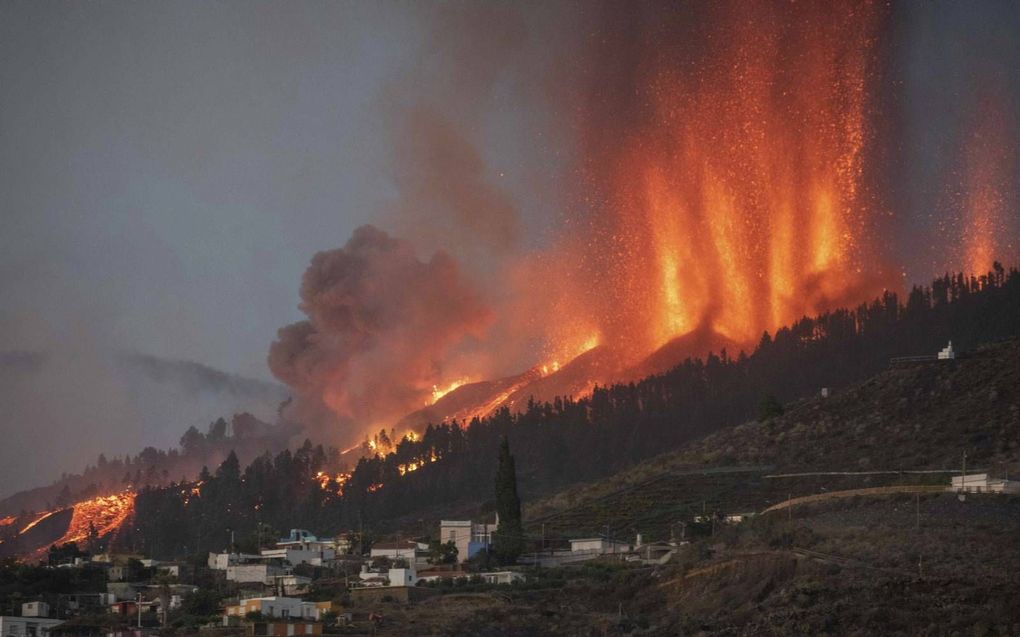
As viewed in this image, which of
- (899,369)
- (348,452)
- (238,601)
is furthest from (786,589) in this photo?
(348,452)

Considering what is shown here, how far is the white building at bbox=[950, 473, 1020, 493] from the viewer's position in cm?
8775

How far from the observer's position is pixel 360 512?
146 metres

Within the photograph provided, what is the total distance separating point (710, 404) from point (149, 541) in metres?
55.3

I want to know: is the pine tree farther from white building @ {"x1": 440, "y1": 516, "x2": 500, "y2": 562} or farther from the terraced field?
the terraced field

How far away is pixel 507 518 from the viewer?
10831 centimetres

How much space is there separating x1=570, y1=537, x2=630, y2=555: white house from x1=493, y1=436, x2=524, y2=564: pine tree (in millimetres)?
3616

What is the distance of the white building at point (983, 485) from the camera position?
8775cm

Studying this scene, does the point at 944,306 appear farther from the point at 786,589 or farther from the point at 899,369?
the point at 786,589

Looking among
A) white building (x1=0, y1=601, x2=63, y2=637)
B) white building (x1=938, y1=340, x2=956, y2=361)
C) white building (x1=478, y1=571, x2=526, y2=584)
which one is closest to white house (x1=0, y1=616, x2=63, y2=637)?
white building (x1=0, y1=601, x2=63, y2=637)

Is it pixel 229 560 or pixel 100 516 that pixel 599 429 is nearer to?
pixel 229 560

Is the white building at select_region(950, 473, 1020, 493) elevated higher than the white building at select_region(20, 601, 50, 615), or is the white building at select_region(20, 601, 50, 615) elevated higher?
the white building at select_region(950, 473, 1020, 493)

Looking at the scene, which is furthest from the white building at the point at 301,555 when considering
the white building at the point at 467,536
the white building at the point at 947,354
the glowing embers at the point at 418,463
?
the white building at the point at 947,354

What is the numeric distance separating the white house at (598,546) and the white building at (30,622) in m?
33.1

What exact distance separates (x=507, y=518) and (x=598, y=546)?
8.00m
